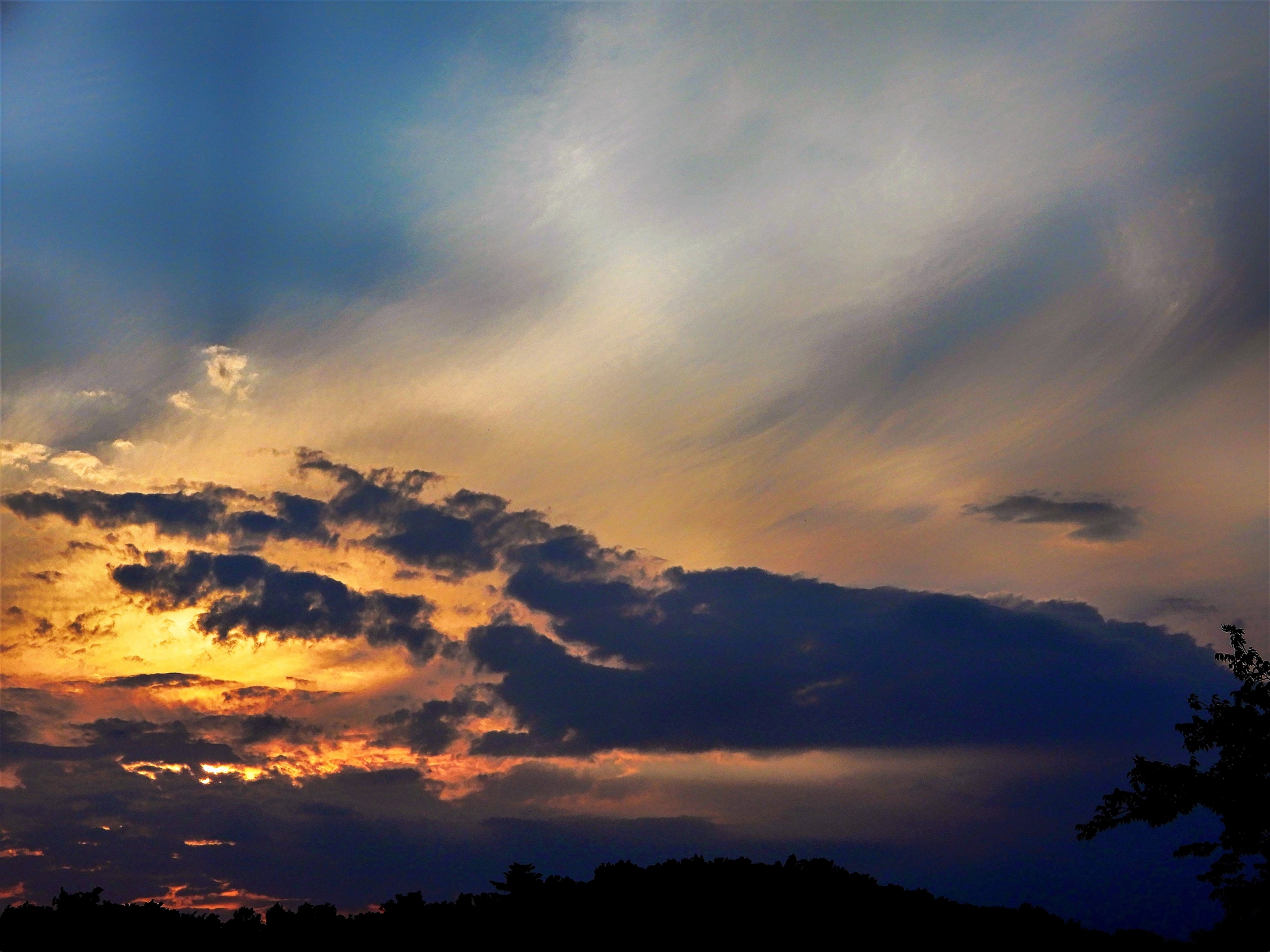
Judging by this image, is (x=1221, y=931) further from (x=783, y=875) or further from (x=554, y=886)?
(x=554, y=886)

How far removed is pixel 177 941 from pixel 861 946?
96.8ft

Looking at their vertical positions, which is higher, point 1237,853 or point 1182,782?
point 1182,782

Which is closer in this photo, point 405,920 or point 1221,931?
point 1221,931

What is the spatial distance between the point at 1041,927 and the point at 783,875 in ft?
41.9

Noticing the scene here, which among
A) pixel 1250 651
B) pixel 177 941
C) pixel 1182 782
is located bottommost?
pixel 177 941

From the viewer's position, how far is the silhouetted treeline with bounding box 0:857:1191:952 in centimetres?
4369

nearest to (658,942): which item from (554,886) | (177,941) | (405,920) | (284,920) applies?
(554,886)

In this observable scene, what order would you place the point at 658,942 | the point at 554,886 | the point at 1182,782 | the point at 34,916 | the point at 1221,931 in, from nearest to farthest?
the point at 1221,931
the point at 34,916
the point at 1182,782
the point at 658,942
the point at 554,886

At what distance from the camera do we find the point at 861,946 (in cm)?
4697

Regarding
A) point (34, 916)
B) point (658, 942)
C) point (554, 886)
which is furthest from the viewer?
point (554, 886)

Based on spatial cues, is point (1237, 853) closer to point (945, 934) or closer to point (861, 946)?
point (945, 934)

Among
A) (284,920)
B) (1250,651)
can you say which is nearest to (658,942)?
(284,920)

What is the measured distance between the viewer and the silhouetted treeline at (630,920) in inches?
1720

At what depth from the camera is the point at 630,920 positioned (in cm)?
4947
